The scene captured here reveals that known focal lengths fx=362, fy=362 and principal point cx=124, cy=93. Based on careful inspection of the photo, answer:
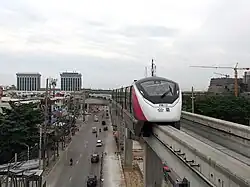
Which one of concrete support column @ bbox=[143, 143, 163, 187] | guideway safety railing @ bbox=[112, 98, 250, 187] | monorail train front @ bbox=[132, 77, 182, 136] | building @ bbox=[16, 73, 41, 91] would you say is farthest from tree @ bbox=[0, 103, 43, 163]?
building @ bbox=[16, 73, 41, 91]

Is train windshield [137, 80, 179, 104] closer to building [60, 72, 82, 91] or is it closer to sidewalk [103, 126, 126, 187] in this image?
sidewalk [103, 126, 126, 187]

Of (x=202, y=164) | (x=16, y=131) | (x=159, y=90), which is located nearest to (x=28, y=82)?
(x=16, y=131)

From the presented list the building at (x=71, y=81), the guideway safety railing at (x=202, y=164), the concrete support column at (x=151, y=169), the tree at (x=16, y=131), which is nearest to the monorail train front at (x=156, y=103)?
the guideway safety railing at (x=202, y=164)

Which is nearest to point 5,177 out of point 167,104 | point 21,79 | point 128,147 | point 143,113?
point 143,113

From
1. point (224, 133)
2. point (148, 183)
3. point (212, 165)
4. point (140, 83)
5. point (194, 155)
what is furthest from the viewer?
point (148, 183)

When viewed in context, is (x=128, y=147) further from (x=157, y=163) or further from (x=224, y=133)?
(x=224, y=133)
